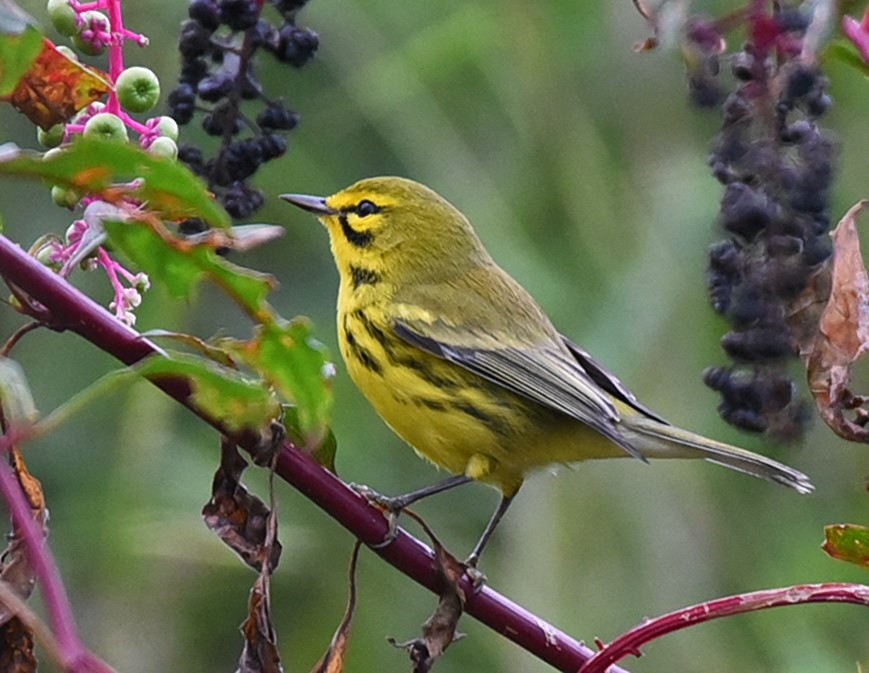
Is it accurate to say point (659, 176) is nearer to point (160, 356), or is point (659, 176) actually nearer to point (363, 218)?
point (363, 218)

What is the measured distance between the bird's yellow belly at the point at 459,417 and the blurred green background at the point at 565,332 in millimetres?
678

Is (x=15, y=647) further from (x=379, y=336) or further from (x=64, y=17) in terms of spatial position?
(x=379, y=336)

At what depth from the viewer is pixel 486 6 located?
4137 millimetres

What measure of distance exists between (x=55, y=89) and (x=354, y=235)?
189 centimetres

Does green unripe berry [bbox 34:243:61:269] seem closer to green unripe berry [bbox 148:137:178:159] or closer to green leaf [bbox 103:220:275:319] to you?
green unripe berry [bbox 148:137:178:159]

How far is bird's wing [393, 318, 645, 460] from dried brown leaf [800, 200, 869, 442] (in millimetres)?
1452

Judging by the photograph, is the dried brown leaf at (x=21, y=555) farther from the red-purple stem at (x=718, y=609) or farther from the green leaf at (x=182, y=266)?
the red-purple stem at (x=718, y=609)

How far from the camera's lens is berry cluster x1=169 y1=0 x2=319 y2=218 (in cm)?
150

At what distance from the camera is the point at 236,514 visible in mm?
1299

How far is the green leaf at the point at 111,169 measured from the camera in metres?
0.95

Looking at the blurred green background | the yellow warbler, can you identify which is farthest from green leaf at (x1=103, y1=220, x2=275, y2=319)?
the blurred green background

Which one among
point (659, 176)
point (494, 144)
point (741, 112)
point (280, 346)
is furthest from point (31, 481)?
point (494, 144)

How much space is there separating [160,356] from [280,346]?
0.11 metres

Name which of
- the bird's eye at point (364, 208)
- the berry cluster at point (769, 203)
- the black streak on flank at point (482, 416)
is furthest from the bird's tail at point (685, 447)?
the berry cluster at point (769, 203)
